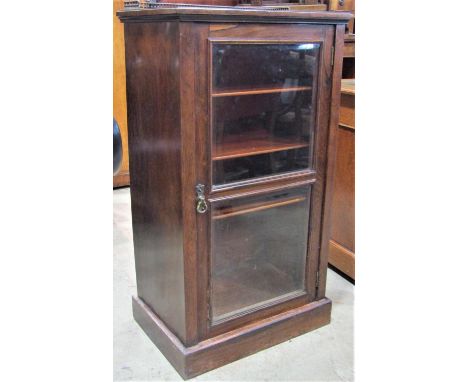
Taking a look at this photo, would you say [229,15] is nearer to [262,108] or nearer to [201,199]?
[262,108]

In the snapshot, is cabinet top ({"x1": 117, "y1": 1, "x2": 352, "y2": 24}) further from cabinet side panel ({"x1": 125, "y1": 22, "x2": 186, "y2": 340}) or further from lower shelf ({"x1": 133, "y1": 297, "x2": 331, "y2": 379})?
lower shelf ({"x1": 133, "y1": 297, "x2": 331, "y2": 379})

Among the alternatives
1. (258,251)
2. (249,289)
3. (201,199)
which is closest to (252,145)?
(201,199)

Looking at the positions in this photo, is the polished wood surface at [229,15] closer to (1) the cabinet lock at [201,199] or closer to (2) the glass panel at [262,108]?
(2) the glass panel at [262,108]

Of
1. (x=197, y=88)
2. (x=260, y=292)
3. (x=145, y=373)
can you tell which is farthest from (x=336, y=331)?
(x=197, y=88)

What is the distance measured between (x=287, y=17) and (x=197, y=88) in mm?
385

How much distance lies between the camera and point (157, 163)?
1.65 meters

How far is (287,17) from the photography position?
1.54 m

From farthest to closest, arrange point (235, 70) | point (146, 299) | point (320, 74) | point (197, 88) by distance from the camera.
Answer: point (146, 299) → point (320, 74) → point (235, 70) → point (197, 88)

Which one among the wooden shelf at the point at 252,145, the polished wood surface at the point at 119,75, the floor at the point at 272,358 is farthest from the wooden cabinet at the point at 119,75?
the wooden shelf at the point at 252,145

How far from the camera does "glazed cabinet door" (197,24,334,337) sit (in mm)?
1557

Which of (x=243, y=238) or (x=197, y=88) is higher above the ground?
(x=197, y=88)

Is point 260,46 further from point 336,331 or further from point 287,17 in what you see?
point 336,331

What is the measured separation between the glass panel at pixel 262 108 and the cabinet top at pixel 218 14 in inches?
3.5

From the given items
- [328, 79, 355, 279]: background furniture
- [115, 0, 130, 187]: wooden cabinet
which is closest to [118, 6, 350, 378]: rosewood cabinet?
[328, 79, 355, 279]: background furniture
